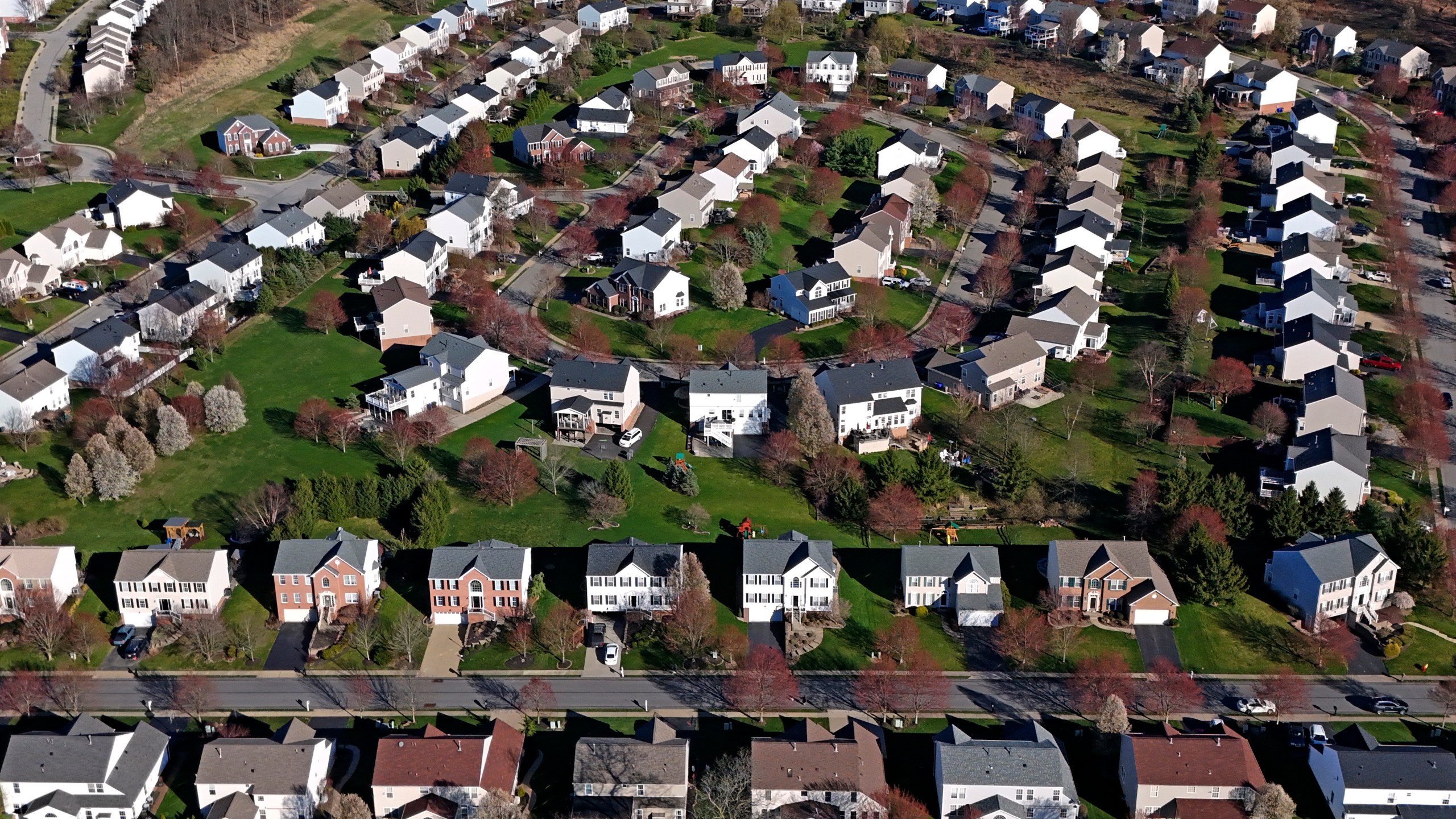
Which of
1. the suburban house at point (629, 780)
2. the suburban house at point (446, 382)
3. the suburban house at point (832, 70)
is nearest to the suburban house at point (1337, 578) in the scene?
the suburban house at point (629, 780)

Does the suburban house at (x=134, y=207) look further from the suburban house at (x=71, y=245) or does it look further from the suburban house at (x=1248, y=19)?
the suburban house at (x=1248, y=19)

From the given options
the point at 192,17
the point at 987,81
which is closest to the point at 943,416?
the point at 987,81

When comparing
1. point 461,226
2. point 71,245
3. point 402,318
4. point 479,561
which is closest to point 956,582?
point 479,561

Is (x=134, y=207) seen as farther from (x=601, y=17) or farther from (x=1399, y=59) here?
(x=1399, y=59)

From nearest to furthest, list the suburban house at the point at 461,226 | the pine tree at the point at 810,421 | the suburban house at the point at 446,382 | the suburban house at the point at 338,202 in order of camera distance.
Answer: the pine tree at the point at 810,421 < the suburban house at the point at 446,382 < the suburban house at the point at 461,226 < the suburban house at the point at 338,202

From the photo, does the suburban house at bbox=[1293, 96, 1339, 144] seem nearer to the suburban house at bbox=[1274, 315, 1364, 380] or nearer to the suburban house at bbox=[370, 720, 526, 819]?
the suburban house at bbox=[1274, 315, 1364, 380]

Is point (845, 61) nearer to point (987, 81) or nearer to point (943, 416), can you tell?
point (987, 81)

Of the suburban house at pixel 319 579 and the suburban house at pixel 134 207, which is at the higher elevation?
the suburban house at pixel 319 579
